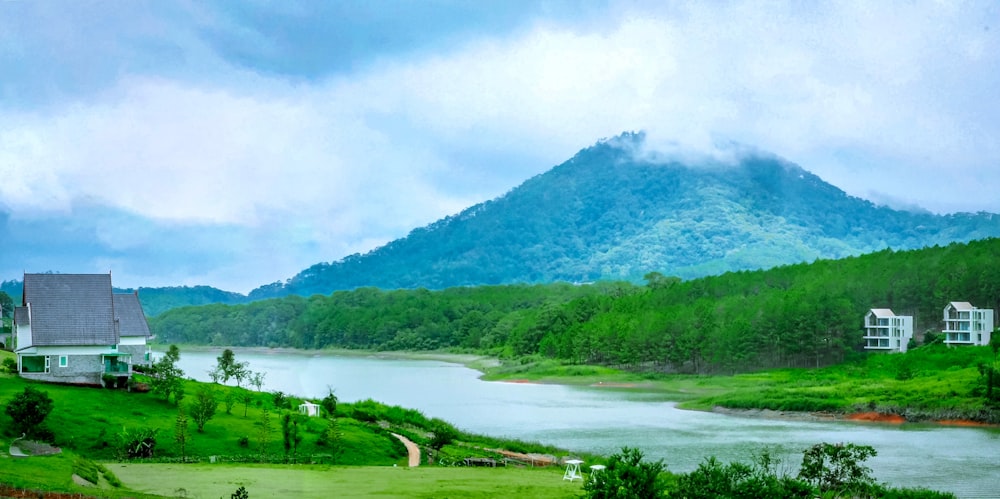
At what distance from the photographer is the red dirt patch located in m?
47.8

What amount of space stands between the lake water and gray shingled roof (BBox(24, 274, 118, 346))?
51.6ft

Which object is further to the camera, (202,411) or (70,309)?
(70,309)

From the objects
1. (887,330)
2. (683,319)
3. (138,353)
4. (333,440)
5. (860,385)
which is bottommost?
(860,385)

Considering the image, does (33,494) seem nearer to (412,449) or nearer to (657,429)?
(412,449)

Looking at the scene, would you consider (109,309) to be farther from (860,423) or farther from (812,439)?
(860,423)

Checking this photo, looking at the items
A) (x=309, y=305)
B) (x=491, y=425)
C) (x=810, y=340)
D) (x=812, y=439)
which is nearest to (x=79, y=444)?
(x=491, y=425)

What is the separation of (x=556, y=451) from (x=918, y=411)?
23.0 meters

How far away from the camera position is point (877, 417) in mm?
48500

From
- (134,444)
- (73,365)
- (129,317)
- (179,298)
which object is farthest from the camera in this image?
(179,298)

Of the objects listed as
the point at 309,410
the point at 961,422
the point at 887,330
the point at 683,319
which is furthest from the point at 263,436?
the point at 887,330

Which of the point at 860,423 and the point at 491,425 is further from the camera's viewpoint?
the point at 860,423

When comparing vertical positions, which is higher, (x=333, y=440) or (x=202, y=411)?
(x=202, y=411)

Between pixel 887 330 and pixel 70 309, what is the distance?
186ft

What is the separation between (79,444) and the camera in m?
27.4
